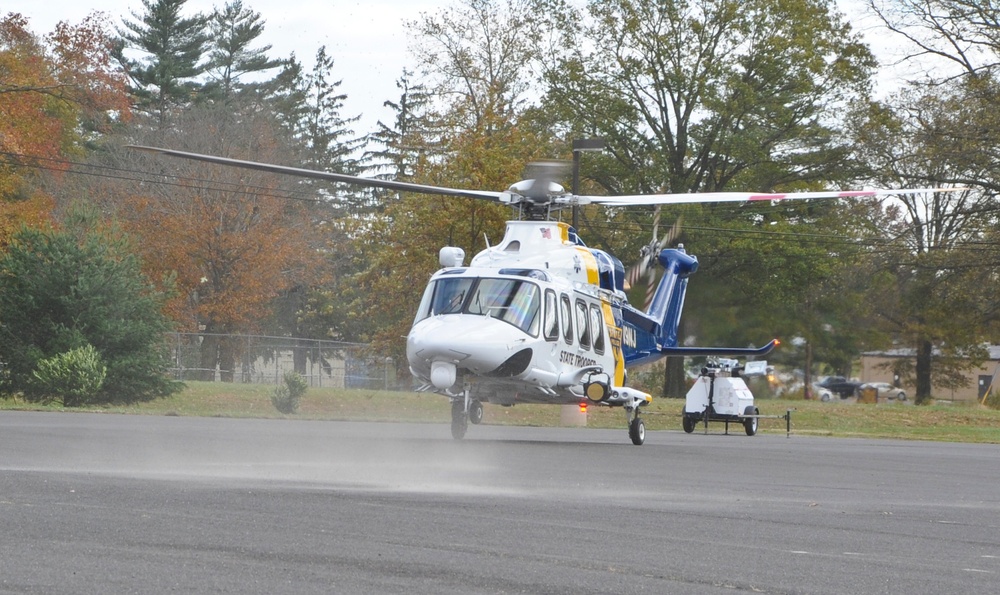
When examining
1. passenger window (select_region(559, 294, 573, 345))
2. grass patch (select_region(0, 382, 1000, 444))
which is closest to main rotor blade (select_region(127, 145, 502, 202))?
passenger window (select_region(559, 294, 573, 345))

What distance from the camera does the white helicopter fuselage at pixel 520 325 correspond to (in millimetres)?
17000

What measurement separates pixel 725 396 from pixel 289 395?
11.1 metres

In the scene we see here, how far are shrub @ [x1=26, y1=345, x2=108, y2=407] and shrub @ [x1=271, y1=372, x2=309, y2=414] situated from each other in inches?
175

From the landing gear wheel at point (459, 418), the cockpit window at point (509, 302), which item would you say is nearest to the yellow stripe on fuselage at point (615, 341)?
the cockpit window at point (509, 302)

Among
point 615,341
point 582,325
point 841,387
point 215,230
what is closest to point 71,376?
point 615,341

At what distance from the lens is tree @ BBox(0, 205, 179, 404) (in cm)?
3052

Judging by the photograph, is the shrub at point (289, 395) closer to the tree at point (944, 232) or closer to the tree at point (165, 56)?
the tree at point (944, 232)

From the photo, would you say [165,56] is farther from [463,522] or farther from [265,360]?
[463,522]

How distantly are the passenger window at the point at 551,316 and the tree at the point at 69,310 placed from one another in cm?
1550

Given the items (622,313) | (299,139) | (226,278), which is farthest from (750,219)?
(299,139)

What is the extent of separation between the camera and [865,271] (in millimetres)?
42219

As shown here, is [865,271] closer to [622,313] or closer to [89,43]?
[622,313]

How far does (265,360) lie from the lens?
53219 millimetres

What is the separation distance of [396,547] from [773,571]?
2.17 metres
